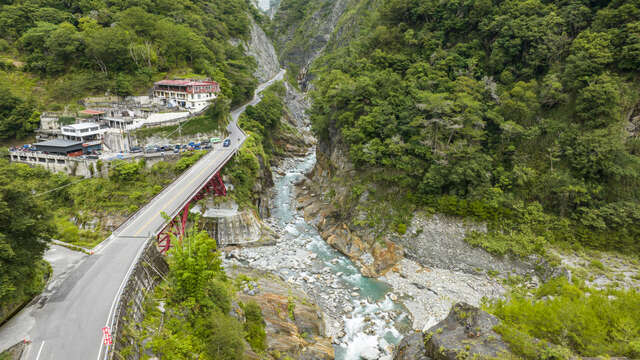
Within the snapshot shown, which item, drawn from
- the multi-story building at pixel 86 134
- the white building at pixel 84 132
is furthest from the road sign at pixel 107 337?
the white building at pixel 84 132

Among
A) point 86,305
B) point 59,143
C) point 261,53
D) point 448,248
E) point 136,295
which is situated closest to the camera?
point 86,305

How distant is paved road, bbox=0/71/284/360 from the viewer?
1235cm

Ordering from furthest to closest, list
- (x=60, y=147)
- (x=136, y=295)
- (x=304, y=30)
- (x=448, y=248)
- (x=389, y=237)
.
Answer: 1. (x=304, y=30)
2. (x=389, y=237)
3. (x=60, y=147)
4. (x=448, y=248)
5. (x=136, y=295)

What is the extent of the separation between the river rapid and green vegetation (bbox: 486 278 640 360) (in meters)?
10.1

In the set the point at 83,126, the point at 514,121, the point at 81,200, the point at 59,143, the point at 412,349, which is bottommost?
the point at 412,349

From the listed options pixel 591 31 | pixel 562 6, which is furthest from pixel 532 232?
pixel 562 6

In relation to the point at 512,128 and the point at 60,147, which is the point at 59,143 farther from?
the point at 512,128

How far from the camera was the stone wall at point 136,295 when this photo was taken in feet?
42.4

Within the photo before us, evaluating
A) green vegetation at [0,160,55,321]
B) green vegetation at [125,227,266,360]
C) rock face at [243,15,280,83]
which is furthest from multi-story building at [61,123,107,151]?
rock face at [243,15,280,83]

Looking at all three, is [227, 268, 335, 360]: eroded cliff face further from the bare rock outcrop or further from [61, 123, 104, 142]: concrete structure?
[61, 123, 104, 142]: concrete structure

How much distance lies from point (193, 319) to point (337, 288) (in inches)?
624

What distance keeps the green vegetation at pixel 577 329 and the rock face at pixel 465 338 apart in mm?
648

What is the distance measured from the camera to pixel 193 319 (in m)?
16.0

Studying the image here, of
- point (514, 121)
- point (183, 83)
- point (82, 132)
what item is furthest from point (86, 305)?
point (514, 121)
